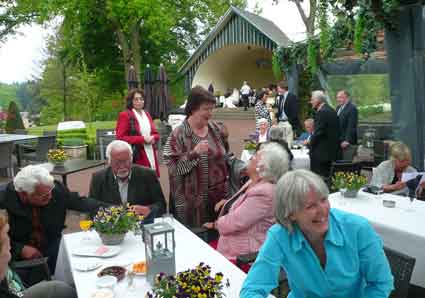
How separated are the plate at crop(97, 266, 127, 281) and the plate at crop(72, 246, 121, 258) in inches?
10.7

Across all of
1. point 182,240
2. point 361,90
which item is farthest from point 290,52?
point 182,240

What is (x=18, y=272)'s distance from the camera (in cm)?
306

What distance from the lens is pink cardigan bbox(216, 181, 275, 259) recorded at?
2.99 m

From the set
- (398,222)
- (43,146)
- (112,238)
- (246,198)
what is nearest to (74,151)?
(43,146)

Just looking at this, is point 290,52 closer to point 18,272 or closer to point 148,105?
point 148,105

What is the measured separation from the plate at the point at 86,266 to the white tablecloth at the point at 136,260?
0.03 meters

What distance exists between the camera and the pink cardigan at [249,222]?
2990 mm

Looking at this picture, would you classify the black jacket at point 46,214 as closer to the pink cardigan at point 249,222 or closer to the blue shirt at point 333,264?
the pink cardigan at point 249,222

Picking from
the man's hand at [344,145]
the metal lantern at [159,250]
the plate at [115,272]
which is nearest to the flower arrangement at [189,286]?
the metal lantern at [159,250]

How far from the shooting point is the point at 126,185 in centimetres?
401

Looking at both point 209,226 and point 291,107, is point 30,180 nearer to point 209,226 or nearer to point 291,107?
point 209,226

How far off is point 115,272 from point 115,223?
0.50 meters

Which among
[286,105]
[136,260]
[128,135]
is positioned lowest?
[136,260]

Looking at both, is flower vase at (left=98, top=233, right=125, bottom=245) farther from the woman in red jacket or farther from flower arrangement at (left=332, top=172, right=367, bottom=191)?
the woman in red jacket
